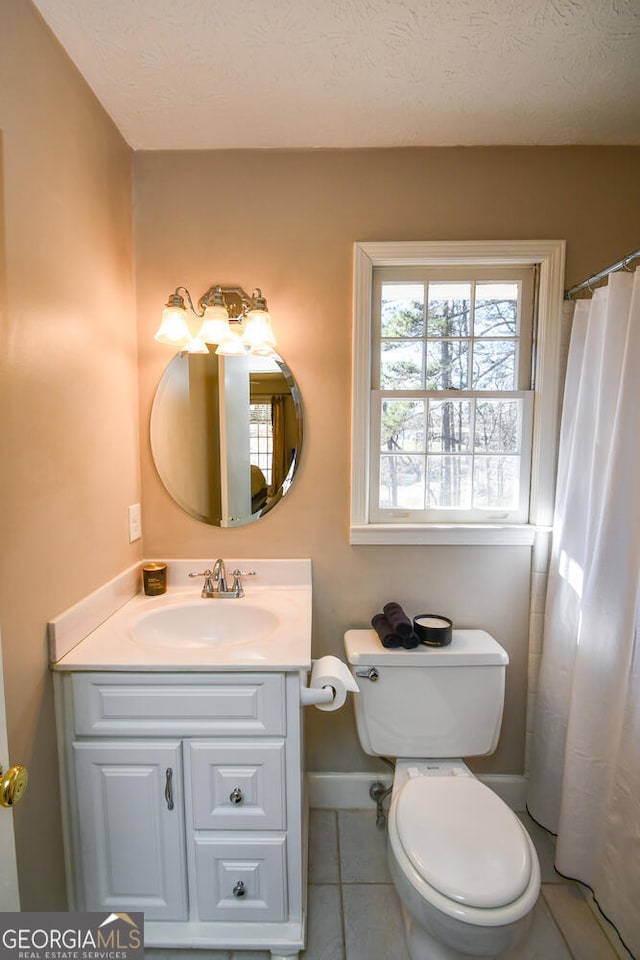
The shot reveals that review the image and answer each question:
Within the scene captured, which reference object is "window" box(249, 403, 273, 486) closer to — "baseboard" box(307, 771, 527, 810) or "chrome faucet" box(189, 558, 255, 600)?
"chrome faucet" box(189, 558, 255, 600)

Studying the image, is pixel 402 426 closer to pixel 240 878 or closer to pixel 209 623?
pixel 209 623

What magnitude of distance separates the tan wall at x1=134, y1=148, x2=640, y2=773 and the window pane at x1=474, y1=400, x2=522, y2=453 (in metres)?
0.39

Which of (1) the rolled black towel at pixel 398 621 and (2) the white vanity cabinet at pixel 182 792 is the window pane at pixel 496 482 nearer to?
(1) the rolled black towel at pixel 398 621

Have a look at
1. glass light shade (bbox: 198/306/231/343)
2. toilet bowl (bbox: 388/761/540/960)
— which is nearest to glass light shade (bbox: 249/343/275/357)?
glass light shade (bbox: 198/306/231/343)

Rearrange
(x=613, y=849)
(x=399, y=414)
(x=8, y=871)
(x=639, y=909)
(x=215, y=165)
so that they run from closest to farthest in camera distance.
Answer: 1. (x=8, y=871)
2. (x=639, y=909)
3. (x=613, y=849)
4. (x=215, y=165)
5. (x=399, y=414)

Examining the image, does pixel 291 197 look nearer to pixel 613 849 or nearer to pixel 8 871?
pixel 8 871

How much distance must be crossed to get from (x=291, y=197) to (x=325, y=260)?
243mm

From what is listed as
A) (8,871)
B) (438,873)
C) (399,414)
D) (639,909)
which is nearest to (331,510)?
(399,414)

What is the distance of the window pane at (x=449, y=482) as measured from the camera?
5.46ft

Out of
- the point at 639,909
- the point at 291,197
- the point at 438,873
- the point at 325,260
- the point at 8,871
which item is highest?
the point at 291,197

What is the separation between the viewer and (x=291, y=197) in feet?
5.03

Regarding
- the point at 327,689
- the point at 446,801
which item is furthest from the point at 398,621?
the point at 446,801

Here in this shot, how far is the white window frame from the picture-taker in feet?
5.01

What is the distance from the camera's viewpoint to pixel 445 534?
1.60 meters
